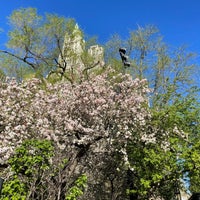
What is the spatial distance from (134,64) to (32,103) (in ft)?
41.1

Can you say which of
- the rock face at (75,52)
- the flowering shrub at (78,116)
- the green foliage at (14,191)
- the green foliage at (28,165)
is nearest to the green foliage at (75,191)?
the green foliage at (28,165)

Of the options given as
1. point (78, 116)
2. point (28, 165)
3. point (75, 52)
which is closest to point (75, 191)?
point (28, 165)

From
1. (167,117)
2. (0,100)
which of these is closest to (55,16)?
(0,100)

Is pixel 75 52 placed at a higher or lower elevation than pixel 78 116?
higher

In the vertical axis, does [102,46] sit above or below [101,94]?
above

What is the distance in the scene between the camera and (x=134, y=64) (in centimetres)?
2252

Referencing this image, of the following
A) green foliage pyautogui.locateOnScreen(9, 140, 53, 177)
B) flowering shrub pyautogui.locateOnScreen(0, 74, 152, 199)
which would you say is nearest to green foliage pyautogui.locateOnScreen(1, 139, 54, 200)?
green foliage pyautogui.locateOnScreen(9, 140, 53, 177)

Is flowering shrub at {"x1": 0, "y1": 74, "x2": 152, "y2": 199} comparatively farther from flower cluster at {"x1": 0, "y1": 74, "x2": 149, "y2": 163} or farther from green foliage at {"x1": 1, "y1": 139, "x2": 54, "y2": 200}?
green foliage at {"x1": 1, "y1": 139, "x2": 54, "y2": 200}

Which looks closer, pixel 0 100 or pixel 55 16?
pixel 0 100

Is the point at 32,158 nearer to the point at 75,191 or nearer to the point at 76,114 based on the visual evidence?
the point at 75,191

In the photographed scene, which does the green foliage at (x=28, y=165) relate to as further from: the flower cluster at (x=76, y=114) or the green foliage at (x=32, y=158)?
the flower cluster at (x=76, y=114)

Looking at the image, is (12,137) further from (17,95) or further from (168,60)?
(168,60)

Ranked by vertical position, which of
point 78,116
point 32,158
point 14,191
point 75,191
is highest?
point 78,116

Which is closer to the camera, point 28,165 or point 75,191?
point 28,165
